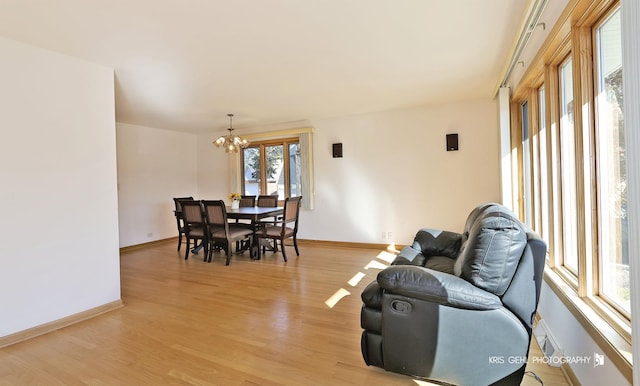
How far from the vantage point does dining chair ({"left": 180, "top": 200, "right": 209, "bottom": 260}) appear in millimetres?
4691

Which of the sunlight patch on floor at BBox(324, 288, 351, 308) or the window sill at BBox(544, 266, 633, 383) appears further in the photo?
the sunlight patch on floor at BBox(324, 288, 351, 308)

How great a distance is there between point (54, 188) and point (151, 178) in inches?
150

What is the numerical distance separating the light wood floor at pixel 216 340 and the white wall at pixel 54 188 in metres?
0.33

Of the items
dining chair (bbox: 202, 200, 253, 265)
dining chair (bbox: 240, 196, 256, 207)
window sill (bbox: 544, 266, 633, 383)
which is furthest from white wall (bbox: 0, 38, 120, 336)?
window sill (bbox: 544, 266, 633, 383)

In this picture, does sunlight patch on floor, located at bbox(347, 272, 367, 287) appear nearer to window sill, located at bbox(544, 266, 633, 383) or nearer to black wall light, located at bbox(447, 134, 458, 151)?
window sill, located at bbox(544, 266, 633, 383)

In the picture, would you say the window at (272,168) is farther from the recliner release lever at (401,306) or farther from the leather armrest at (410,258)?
the recliner release lever at (401,306)

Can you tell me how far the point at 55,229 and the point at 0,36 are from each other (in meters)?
1.59

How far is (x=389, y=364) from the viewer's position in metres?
1.77

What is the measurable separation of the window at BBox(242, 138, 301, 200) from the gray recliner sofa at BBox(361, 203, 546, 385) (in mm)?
4622

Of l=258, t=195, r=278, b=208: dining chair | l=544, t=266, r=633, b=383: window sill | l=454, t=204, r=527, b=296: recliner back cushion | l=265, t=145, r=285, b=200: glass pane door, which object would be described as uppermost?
l=265, t=145, r=285, b=200: glass pane door

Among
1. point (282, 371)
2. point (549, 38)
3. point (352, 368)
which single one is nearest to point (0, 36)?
point (282, 371)

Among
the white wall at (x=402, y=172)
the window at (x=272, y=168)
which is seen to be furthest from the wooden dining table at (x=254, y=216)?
the window at (x=272, y=168)

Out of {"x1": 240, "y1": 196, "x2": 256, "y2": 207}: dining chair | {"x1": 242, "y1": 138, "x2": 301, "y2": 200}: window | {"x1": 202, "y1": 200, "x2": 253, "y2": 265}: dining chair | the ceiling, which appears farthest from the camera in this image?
{"x1": 242, "y1": 138, "x2": 301, "y2": 200}: window

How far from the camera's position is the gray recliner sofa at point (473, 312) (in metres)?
1.58
